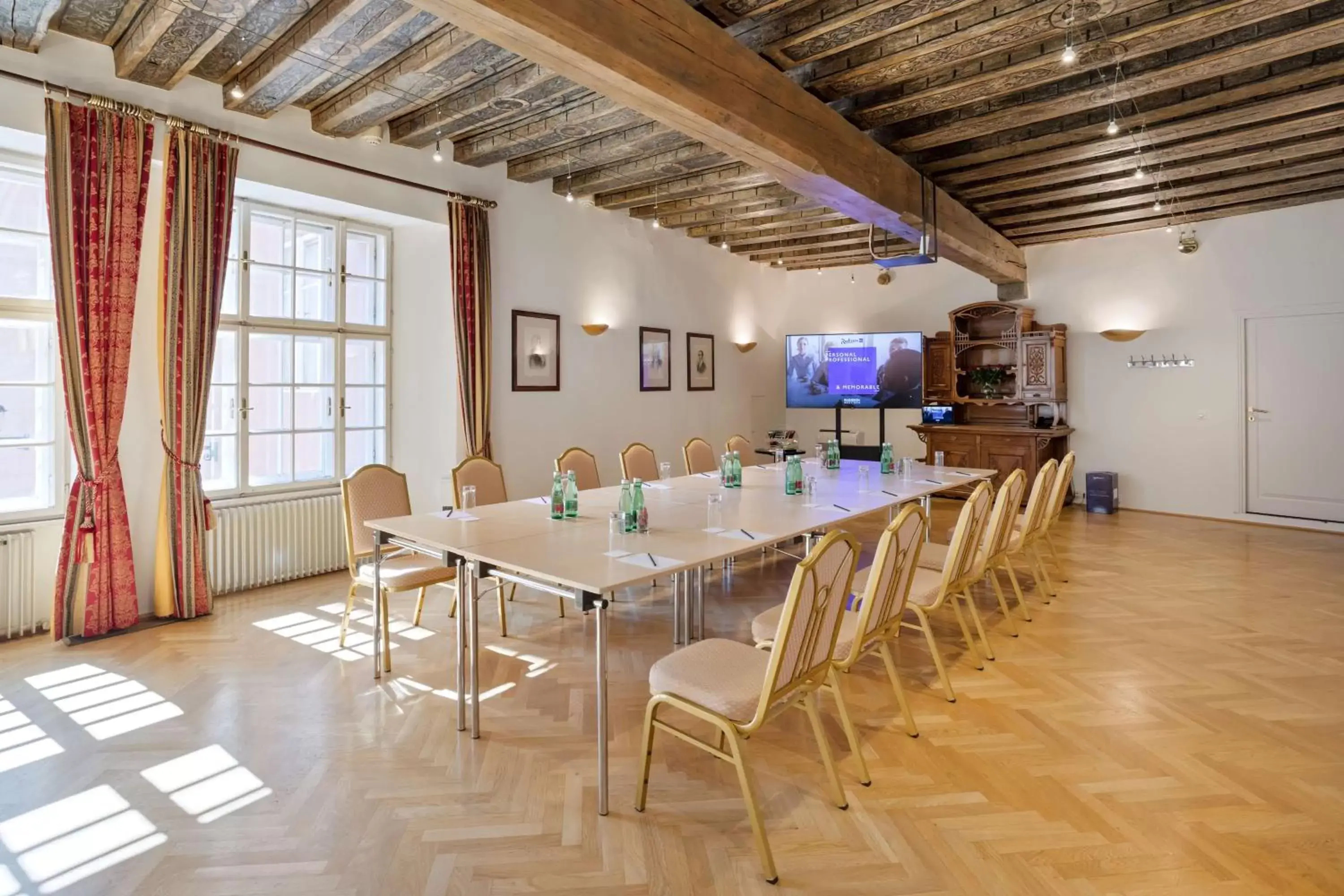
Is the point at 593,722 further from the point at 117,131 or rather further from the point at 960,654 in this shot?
the point at 117,131

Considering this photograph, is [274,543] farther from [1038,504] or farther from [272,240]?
[1038,504]

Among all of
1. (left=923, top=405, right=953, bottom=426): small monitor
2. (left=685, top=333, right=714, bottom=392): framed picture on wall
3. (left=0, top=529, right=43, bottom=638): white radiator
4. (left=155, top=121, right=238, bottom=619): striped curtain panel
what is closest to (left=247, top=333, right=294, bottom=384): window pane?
(left=155, top=121, right=238, bottom=619): striped curtain panel

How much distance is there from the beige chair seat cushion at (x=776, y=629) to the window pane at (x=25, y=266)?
4.11 m

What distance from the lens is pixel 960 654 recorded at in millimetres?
3592

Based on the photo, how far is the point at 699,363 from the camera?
8359mm

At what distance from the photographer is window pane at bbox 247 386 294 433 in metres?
4.92

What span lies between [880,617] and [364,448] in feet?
14.6

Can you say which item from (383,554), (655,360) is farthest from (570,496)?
(655,360)

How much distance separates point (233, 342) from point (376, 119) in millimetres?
1725

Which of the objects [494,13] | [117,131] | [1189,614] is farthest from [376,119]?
[1189,614]

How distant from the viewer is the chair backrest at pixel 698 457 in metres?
5.79

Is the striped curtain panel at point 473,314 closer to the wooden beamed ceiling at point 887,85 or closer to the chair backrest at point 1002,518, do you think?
the wooden beamed ceiling at point 887,85

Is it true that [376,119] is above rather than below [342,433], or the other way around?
above

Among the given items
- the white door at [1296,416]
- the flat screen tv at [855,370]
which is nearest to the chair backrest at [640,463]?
the flat screen tv at [855,370]
